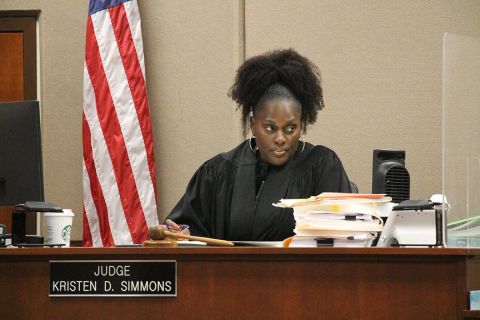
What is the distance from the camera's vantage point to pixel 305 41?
235 inches

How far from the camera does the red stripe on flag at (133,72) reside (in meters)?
5.89

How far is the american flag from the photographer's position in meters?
5.82

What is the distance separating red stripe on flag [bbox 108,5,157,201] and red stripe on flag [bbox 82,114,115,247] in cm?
34

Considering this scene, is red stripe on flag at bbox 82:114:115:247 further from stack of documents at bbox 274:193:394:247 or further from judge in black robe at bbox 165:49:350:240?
stack of documents at bbox 274:193:394:247

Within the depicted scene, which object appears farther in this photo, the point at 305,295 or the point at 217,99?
the point at 217,99

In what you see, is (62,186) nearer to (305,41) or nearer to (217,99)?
(217,99)

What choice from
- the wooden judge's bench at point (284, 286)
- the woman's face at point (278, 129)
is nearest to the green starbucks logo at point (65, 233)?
the wooden judge's bench at point (284, 286)

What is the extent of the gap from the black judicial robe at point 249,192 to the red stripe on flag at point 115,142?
1457 mm

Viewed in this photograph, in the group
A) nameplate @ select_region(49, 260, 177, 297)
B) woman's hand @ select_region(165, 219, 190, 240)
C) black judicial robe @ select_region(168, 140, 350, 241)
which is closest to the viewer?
nameplate @ select_region(49, 260, 177, 297)

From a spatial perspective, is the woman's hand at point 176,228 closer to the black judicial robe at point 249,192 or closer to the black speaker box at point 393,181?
the black judicial robe at point 249,192

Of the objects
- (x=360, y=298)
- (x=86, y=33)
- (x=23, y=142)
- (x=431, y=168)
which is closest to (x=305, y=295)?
(x=360, y=298)

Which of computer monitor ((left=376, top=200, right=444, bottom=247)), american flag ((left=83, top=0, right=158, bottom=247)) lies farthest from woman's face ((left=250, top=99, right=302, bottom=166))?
american flag ((left=83, top=0, right=158, bottom=247))

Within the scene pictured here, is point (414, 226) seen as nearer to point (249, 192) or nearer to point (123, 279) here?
point (123, 279)

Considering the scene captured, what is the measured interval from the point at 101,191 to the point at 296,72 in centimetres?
197
